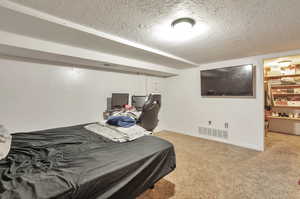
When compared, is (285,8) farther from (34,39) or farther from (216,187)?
(34,39)

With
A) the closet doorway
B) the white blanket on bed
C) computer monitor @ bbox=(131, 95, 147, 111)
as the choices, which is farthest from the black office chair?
the closet doorway

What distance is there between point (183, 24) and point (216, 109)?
273cm

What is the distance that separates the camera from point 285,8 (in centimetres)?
138

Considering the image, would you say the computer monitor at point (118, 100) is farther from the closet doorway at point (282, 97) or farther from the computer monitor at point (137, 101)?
the closet doorway at point (282, 97)

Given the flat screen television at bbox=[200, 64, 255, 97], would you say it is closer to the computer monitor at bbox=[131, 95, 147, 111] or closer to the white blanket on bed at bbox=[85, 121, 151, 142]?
the computer monitor at bbox=[131, 95, 147, 111]

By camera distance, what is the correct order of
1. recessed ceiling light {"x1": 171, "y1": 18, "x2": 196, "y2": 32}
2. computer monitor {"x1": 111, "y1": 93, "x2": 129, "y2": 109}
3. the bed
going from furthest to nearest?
computer monitor {"x1": 111, "y1": 93, "x2": 129, "y2": 109}, recessed ceiling light {"x1": 171, "y1": 18, "x2": 196, "y2": 32}, the bed

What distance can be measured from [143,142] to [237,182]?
58.9 inches

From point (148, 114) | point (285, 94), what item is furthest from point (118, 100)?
point (285, 94)

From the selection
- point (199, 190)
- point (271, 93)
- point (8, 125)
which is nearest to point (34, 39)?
point (8, 125)

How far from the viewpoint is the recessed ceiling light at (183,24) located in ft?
5.17

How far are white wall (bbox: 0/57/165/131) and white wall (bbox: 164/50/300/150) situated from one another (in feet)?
7.04

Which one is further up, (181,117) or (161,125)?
(181,117)

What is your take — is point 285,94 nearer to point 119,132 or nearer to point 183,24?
point 183,24

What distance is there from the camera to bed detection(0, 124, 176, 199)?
0.78m
